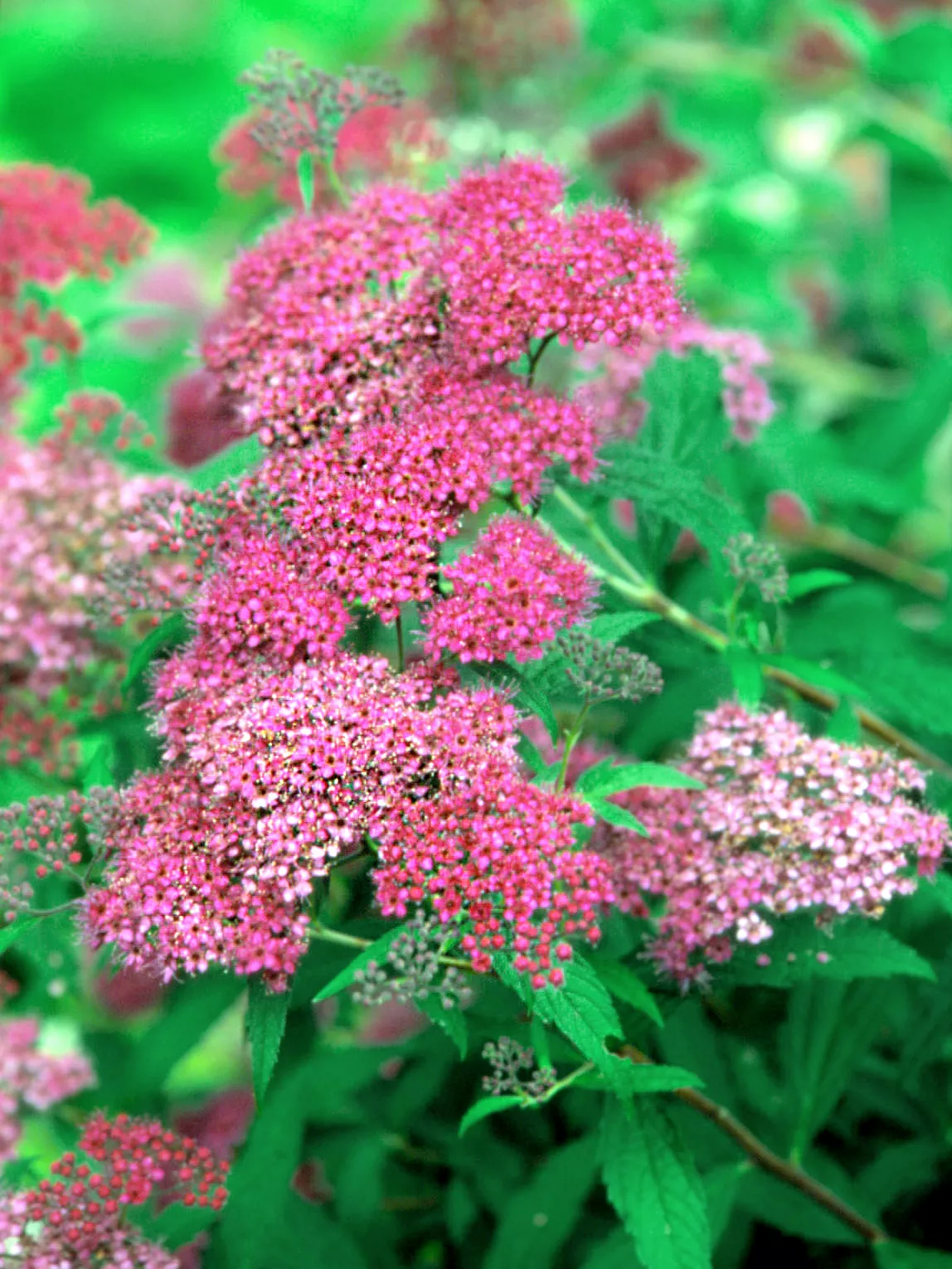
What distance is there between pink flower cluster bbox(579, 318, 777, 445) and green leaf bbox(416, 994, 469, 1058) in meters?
0.96

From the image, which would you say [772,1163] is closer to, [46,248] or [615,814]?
[615,814]

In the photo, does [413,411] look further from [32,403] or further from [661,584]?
[32,403]

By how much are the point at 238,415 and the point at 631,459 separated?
487 millimetres

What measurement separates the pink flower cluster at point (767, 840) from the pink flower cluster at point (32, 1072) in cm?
98

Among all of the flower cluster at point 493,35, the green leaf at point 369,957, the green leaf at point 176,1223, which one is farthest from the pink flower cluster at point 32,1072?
the flower cluster at point 493,35

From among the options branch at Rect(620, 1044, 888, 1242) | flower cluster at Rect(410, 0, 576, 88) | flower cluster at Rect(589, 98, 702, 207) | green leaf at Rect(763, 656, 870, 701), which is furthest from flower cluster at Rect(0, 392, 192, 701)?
flower cluster at Rect(410, 0, 576, 88)

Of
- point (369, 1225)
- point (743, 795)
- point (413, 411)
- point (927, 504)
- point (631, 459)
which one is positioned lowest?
point (369, 1225)

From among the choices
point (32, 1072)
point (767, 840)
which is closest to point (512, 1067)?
point (767, 840)

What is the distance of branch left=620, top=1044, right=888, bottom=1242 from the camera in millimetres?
1502

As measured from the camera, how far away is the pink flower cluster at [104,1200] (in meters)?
1.38

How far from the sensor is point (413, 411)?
4.60 ft

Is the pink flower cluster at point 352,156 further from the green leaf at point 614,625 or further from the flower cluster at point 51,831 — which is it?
the flower cluster at point 51,831

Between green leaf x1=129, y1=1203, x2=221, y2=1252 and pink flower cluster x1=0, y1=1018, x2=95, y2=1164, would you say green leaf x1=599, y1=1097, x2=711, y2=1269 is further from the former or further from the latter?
pink flower cluster x1=0, y1=1018, x2=95, y2=1164

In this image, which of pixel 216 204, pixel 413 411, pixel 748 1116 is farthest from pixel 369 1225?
pixel 216 204
